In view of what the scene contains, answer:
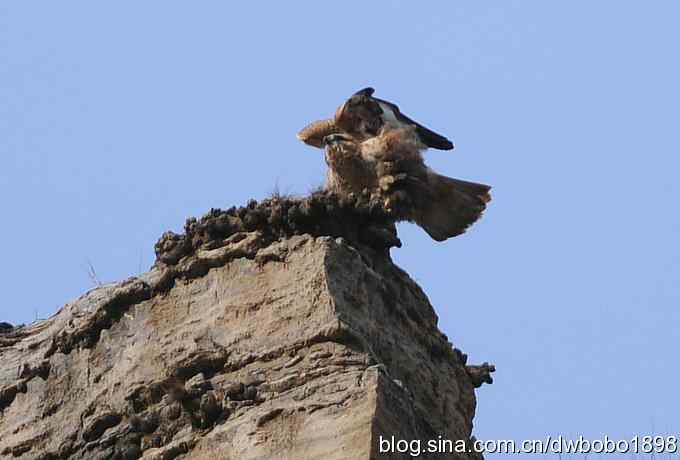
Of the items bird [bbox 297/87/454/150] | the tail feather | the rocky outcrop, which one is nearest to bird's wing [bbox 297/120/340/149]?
bird [bbox 297/87/454/150]

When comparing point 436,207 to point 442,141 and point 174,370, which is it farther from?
point 174,370

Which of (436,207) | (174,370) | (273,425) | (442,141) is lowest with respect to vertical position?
(273,425)

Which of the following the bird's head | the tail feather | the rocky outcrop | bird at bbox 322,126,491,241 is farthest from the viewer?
the bird's head

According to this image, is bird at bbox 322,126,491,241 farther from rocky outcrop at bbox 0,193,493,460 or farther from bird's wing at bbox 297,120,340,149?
rocky outcrop at bbox 0,193,493,460

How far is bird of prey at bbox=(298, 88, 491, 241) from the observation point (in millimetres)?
10594

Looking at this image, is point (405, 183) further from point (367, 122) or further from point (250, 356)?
point (250, 356)

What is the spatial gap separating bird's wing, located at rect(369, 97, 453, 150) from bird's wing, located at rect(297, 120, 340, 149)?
1.17 feet

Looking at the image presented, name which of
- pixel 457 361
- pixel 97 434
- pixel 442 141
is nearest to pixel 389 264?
pixel 457 361

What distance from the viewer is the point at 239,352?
26.6 ft

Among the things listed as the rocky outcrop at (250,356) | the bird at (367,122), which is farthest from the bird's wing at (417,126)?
the rocky outcrop at (250,356)

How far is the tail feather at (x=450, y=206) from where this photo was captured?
10.8 metres

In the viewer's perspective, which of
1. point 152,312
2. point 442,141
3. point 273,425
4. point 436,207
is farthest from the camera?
point 442,141

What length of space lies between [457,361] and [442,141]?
300 centimetres

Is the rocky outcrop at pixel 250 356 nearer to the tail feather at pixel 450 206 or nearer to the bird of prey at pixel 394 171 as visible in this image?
the bird of prey at pixel 394 171
